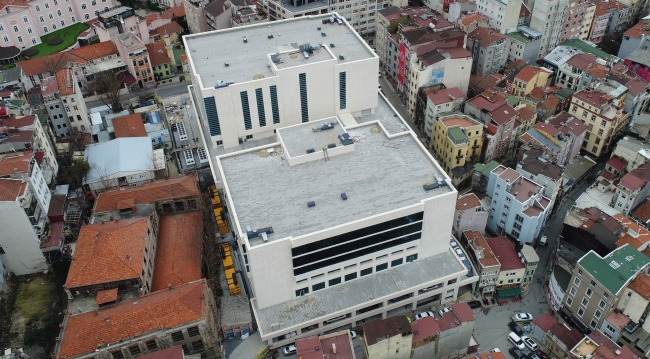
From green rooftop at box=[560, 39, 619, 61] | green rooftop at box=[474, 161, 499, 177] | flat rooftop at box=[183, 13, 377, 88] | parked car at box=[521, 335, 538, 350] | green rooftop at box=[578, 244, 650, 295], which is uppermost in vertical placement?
flat rooftop at box=[183, 13, 377, 88]

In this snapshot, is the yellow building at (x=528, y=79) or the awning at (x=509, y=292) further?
the yellow building at (x=528, y=79)

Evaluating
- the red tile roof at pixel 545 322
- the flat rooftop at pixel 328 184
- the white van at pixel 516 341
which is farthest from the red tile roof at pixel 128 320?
the red tile roof at pixel 545 322

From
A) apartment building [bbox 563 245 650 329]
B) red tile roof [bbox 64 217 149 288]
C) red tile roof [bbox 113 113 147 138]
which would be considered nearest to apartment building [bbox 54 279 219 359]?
red tile roof [bbox 64 217 149 288]

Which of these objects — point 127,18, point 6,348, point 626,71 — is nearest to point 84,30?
point 127,18

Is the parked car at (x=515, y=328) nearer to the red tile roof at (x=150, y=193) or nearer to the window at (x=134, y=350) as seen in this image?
the window at (x=134, y=350)

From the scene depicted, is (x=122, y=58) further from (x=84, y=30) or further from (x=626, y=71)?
(x=626, y=71)

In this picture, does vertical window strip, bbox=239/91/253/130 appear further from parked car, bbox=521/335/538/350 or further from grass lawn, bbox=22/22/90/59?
grass lawn, bbox=22/22/90/59

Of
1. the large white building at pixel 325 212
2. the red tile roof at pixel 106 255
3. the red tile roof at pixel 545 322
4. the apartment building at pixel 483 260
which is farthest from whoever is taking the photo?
the apartment building at pixel 483 260
